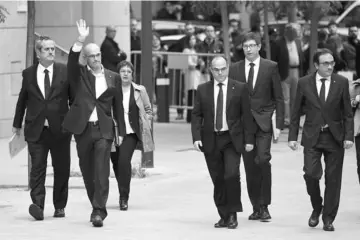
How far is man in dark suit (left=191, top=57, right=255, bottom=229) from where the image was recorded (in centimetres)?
1152

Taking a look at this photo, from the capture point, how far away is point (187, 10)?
39.9 m

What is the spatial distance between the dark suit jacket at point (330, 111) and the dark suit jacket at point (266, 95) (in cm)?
46

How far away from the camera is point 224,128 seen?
11.5 metres

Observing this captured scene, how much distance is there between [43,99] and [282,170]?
530 centimetres

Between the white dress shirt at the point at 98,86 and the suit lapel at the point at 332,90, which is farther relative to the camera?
the white dress shirt at the point at 98,86

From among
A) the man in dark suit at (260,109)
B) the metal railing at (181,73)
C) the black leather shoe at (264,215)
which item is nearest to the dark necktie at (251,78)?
the man in dark suit at (260,109)

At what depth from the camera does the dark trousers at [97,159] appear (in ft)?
38.9

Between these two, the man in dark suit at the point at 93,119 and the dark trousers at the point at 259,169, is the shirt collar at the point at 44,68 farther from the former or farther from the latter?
the dark trousers at the point at 259,169

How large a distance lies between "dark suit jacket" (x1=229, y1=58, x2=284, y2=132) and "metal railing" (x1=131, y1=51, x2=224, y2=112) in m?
12.5

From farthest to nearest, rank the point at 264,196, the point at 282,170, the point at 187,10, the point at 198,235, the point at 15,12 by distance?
1. the point at 187,10
2. the point at 15,12
3. the point at 282,170
4. the point at 264,196
5. the point at 198,235

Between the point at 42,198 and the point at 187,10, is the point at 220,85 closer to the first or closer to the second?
the point at 42,198

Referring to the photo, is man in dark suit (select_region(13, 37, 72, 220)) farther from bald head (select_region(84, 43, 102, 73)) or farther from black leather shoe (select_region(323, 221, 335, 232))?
black leather shoe (select_region(323, 221, 335, 232))

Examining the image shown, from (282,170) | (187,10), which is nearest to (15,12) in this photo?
(282,170)

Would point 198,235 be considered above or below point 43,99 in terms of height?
below
